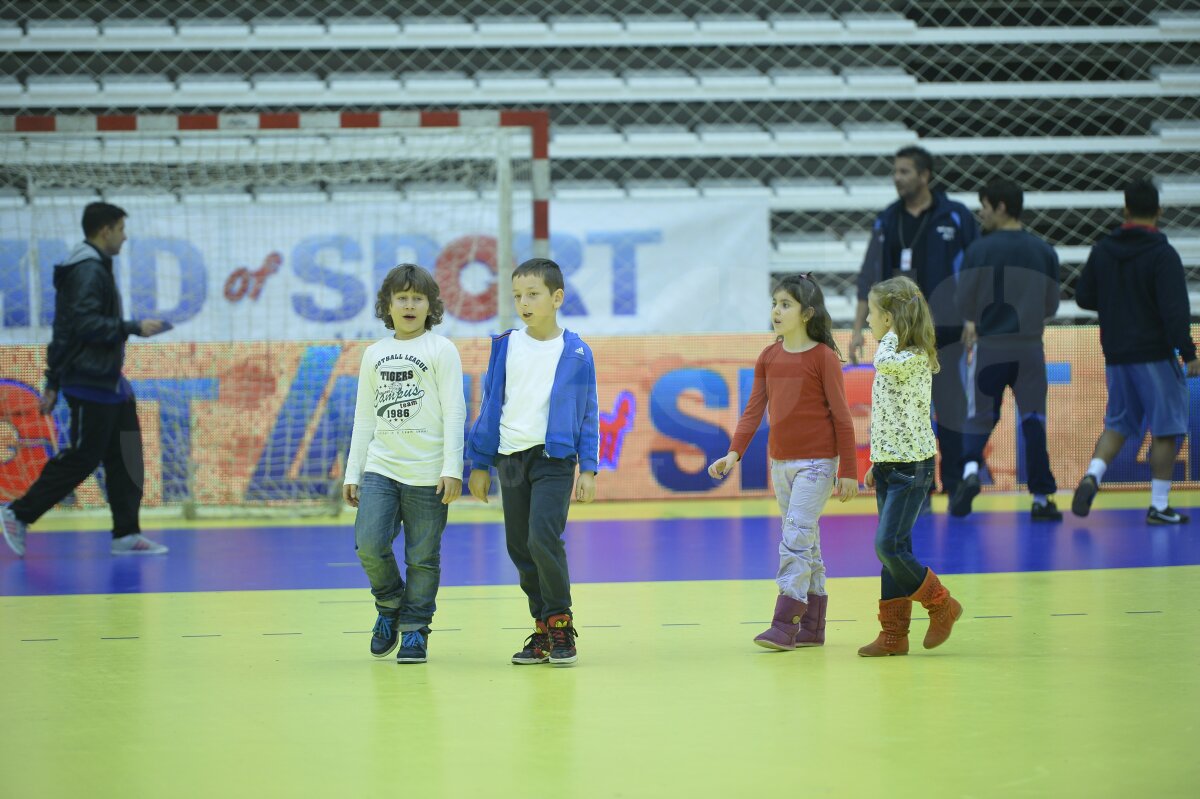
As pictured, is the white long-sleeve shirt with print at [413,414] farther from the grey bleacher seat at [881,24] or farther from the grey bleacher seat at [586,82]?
the grey bleacher seat at [881,24]

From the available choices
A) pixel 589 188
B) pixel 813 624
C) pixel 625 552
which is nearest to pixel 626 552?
pixel 625 552

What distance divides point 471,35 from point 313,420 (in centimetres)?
627

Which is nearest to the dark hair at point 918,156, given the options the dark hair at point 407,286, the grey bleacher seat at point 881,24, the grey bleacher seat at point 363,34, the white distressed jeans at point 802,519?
the white distressed jeans at point 802,519

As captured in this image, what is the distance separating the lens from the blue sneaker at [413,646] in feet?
14.1

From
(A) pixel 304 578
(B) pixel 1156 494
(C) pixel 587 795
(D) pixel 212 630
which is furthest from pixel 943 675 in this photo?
(B) pixel 1156 494

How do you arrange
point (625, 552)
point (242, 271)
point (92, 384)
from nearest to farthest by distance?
1. point (625, 552)
2. point (92, 384)
3. point (242, 271)

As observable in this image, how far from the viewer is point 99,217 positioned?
7.26 m

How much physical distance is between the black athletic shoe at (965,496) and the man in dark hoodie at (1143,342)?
1.88 ft

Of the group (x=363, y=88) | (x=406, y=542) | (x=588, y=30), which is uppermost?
(x=588, y=30)

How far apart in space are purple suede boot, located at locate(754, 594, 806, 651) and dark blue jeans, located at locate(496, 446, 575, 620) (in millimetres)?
670

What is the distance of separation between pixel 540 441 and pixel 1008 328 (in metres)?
4.66

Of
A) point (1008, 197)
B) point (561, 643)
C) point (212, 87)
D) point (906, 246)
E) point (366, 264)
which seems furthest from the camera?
point (212, 87)

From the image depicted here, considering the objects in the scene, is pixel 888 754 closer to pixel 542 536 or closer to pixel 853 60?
pixel 542 536

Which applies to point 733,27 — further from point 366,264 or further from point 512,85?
point 366,264
